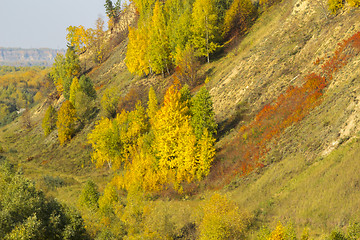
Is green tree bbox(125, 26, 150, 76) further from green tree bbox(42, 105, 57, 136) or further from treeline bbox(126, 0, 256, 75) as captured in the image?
green tree bbox(42, 105, 57, 136)

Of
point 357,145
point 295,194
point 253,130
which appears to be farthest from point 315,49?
point 295,194

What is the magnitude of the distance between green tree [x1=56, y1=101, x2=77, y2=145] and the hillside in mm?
12080

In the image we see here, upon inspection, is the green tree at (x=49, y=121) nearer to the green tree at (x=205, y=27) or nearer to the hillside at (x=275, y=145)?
the hillside at (x=275, y=145)

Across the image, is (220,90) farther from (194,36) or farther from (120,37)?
(120,37)

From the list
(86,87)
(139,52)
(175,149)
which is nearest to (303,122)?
(175,149)

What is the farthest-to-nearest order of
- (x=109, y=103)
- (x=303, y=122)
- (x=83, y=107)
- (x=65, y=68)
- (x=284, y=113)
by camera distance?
(x=65, y=68) < (x=83, y=107) < (x=109, y=103) < (x=284, y=113) < (x=303, y=122)

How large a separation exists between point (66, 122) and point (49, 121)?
1343 cm

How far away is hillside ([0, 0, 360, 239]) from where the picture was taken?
1833 cm

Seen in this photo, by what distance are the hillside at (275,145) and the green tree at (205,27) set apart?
12.0ft

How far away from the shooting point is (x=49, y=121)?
7631 cm

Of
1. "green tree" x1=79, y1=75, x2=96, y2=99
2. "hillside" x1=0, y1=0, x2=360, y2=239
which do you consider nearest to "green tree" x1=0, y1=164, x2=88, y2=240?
"hillside" x1=0, y1=0, x2=360, y2=239

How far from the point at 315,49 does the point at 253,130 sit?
50.8 feet

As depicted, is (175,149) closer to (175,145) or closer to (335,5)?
(175,145)

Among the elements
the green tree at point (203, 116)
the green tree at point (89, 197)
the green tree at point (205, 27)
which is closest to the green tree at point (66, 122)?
the green tree at point (205, 27)
